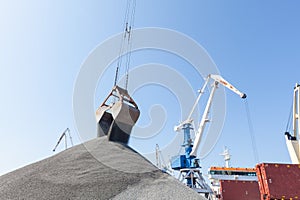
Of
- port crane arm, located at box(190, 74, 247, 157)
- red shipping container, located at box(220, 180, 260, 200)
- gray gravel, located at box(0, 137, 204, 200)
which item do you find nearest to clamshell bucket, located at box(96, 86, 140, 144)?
gray gravel, located at box(0, 137, 204, 200)

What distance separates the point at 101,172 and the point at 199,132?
1830 cm

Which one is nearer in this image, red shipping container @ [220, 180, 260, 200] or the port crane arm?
red shipping container @ [220, 180, 260, 200]

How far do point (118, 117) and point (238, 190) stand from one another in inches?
175

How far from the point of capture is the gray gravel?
4336 mm

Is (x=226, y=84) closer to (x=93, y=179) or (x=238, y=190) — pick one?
(x=238, y=190)

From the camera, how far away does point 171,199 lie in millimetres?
4129

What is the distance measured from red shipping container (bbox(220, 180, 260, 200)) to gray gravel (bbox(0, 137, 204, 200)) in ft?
11.2

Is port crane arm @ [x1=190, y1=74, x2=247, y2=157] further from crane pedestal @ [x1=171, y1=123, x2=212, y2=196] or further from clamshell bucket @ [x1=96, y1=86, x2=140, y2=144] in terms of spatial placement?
clamshell bucket @ [x1=96, y1=86, x2=140, y2=144]

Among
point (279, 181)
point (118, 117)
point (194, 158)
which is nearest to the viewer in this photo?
point (279, 181)

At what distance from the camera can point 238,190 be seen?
27.2 feet

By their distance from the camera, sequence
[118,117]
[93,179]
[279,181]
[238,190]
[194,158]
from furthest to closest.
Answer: [194,158]
[238,190]
[118,117]
[279,181]
[93,179]

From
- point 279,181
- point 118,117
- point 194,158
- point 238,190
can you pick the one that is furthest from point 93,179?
point 194,158

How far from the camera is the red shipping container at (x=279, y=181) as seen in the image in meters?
5.14

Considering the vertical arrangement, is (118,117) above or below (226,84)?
below
